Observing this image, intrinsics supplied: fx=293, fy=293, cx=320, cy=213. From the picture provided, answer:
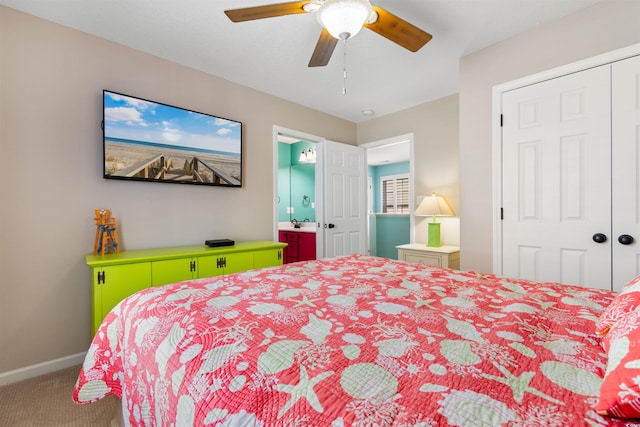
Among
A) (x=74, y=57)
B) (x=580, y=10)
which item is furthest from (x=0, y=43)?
(x=580, y=10)

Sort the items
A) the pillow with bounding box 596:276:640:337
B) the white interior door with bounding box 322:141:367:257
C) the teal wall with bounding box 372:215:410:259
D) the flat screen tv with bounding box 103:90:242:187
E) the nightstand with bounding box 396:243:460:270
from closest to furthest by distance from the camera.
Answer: the pillow with bounding box 596:276:640:337
the flat screen tv with bounding box 103:90:242:187
the nightstand with bounding box 396:243:460:270
the white interior door with bounding box 322:141:367:257
the teal wall with bounding box 372:215:410:259

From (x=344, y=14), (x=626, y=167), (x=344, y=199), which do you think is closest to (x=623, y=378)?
(x=344, y=14)

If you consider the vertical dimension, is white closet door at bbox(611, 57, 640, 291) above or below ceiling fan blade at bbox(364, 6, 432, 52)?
below

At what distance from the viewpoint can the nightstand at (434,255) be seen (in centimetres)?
321

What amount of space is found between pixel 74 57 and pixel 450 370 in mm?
3174

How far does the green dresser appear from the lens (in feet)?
6.70

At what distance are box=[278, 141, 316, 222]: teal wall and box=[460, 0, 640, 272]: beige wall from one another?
322 cm

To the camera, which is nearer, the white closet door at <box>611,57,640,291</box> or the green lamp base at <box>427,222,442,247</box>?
the white closet door at <box>611,57,640,291</box>

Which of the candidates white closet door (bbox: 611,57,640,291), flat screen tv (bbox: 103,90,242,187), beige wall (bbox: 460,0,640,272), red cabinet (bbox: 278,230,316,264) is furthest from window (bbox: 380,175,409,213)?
white closet door (bbox: 611,57,640,291)

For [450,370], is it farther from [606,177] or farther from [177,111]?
[177,111]

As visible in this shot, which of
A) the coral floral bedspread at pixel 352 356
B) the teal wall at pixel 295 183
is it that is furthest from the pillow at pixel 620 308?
the teal wall at pixel 295 183

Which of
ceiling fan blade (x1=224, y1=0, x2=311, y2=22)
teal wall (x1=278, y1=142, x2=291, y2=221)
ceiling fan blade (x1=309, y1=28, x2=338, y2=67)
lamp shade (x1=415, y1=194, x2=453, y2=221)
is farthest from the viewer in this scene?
teal wall (x1=278, y1=142, x2=291, y2=221)

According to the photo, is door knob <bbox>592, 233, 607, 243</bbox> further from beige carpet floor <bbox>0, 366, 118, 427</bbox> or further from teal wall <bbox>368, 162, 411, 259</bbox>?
teal wall <bbox>368, 162, 411, 259</bbox>

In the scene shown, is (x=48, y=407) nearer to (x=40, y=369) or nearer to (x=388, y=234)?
(x=40, y=369)
